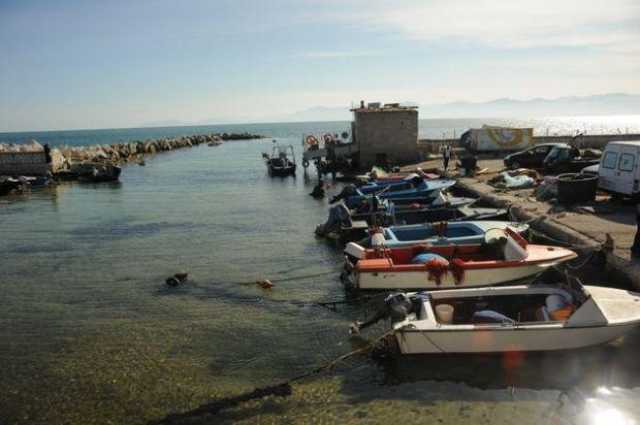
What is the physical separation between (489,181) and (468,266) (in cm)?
1469

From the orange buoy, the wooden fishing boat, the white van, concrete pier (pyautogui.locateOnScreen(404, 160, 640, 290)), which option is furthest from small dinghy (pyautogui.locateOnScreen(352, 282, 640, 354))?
the wooden fishing boat

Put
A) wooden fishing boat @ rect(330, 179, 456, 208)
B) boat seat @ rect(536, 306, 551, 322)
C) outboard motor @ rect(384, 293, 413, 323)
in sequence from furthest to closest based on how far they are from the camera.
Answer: wooden fishing boat @ rect(330, 179, 456, 208)
boat seat @ rect(536, 306, 551, 322)
outboard motor @ rect(384, 293, 413, 323)

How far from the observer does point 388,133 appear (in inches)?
1529

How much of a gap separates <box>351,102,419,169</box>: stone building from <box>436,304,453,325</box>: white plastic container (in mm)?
28621

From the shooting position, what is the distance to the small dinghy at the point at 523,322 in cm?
968

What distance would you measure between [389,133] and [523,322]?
30.0 m

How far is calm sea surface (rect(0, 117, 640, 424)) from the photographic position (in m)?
8.94

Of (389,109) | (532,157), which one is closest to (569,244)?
(532,157)

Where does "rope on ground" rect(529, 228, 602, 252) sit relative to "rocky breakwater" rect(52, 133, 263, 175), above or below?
below

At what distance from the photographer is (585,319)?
9.65 metres

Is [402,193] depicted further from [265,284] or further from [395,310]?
[395,310]

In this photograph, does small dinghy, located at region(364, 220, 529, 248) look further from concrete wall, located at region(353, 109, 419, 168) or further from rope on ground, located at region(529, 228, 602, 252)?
concrete wall, located at region(353, 109, 419, 168)

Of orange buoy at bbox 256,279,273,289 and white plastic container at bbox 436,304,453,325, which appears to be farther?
orange buoy at bbox 256,279,273,289

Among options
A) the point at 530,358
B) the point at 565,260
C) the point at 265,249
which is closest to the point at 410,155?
the point at 265,249
